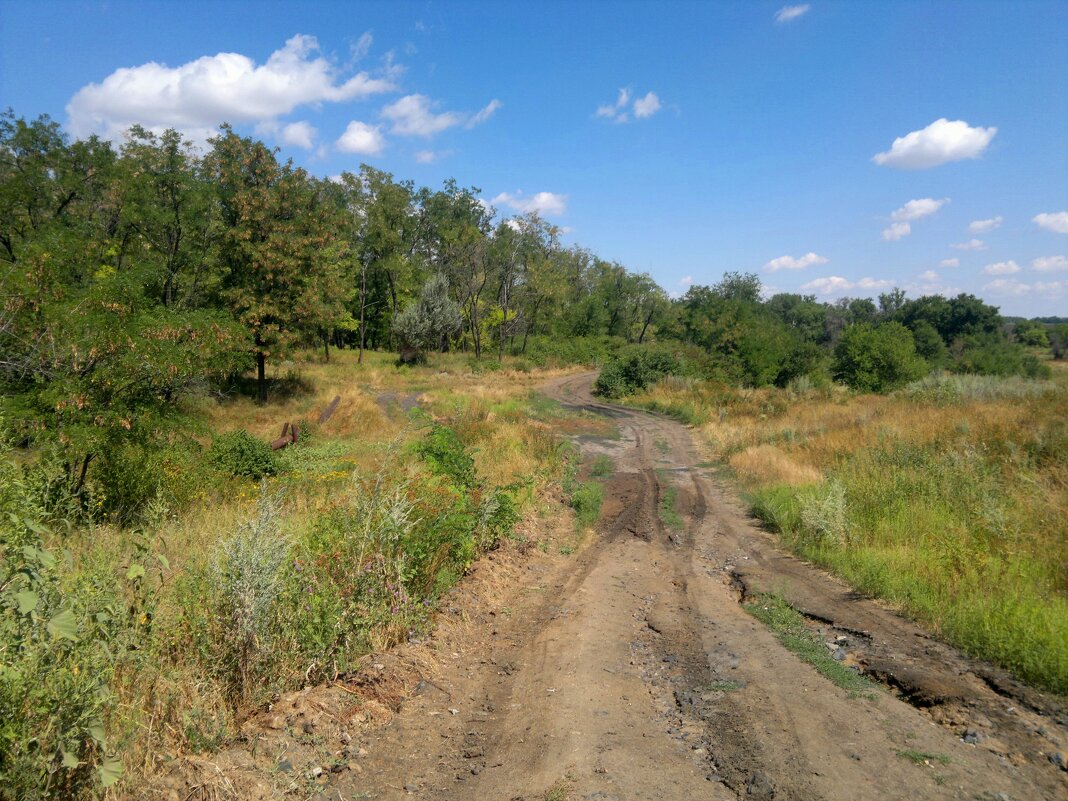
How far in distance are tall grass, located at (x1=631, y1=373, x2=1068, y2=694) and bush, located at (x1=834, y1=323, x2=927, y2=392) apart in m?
16.6

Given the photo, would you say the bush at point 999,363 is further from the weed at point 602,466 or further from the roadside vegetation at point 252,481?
the weed at point 602,466

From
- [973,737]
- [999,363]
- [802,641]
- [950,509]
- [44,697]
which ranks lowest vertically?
[802,641]

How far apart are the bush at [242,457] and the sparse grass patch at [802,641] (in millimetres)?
9833

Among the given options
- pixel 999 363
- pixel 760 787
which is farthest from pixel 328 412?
pixel 999 363

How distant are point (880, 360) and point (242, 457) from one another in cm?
3287

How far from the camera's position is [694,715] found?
14.7 ft

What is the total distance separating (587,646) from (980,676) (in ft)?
10.5

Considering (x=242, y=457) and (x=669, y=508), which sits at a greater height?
(x=242, y=457)

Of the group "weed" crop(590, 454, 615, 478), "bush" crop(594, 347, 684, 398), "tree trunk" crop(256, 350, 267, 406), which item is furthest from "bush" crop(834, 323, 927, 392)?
"tree trunk" crop(256, 350, 267, 406)

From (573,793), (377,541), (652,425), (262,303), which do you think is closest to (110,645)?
(377,541)

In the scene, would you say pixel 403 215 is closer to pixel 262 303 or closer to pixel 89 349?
pixel 262 303

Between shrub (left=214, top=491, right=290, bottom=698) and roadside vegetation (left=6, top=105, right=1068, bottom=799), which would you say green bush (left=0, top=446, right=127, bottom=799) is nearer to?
roadside vegetation (left=6, top=105, right=1068, bottom=799)

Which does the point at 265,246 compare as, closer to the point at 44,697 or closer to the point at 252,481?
the point at 252,481

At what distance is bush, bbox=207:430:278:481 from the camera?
12414 millimetres
